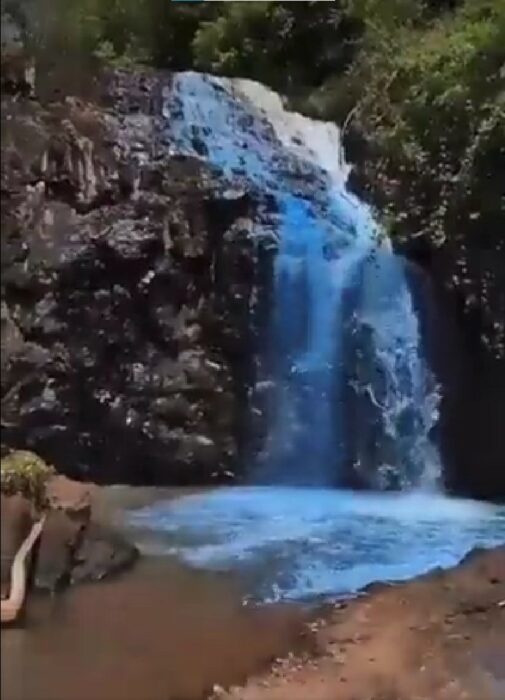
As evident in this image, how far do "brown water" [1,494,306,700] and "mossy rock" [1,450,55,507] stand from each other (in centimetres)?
13

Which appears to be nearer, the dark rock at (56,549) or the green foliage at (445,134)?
the dark rock at (56,549)

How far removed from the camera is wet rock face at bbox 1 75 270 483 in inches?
49.9

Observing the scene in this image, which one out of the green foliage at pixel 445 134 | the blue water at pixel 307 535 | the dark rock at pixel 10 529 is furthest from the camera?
the green foliage at pixel 445 134

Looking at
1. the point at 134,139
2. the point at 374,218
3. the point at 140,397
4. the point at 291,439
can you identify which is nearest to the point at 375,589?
the point at 291,439

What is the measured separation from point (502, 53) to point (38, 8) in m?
0.75

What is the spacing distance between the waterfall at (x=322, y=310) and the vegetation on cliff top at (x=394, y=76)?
0.14 feet

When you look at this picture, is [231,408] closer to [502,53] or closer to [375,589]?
[375,589]

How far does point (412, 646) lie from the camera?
5.00 feet

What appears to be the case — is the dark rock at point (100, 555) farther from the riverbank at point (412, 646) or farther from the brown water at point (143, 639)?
the riverbank at point (412, 646)

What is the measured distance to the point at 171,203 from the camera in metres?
1.40

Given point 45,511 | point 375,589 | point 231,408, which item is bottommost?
point 375,589

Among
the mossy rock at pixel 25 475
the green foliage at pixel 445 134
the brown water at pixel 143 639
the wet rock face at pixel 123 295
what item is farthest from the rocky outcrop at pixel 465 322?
the mossy rock at pixel 25 475

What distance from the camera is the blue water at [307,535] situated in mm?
1351

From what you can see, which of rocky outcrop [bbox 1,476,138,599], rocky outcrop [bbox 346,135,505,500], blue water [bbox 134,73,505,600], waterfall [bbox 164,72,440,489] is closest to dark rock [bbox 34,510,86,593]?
rocky outcrop [bbox 1,476,138,599]
